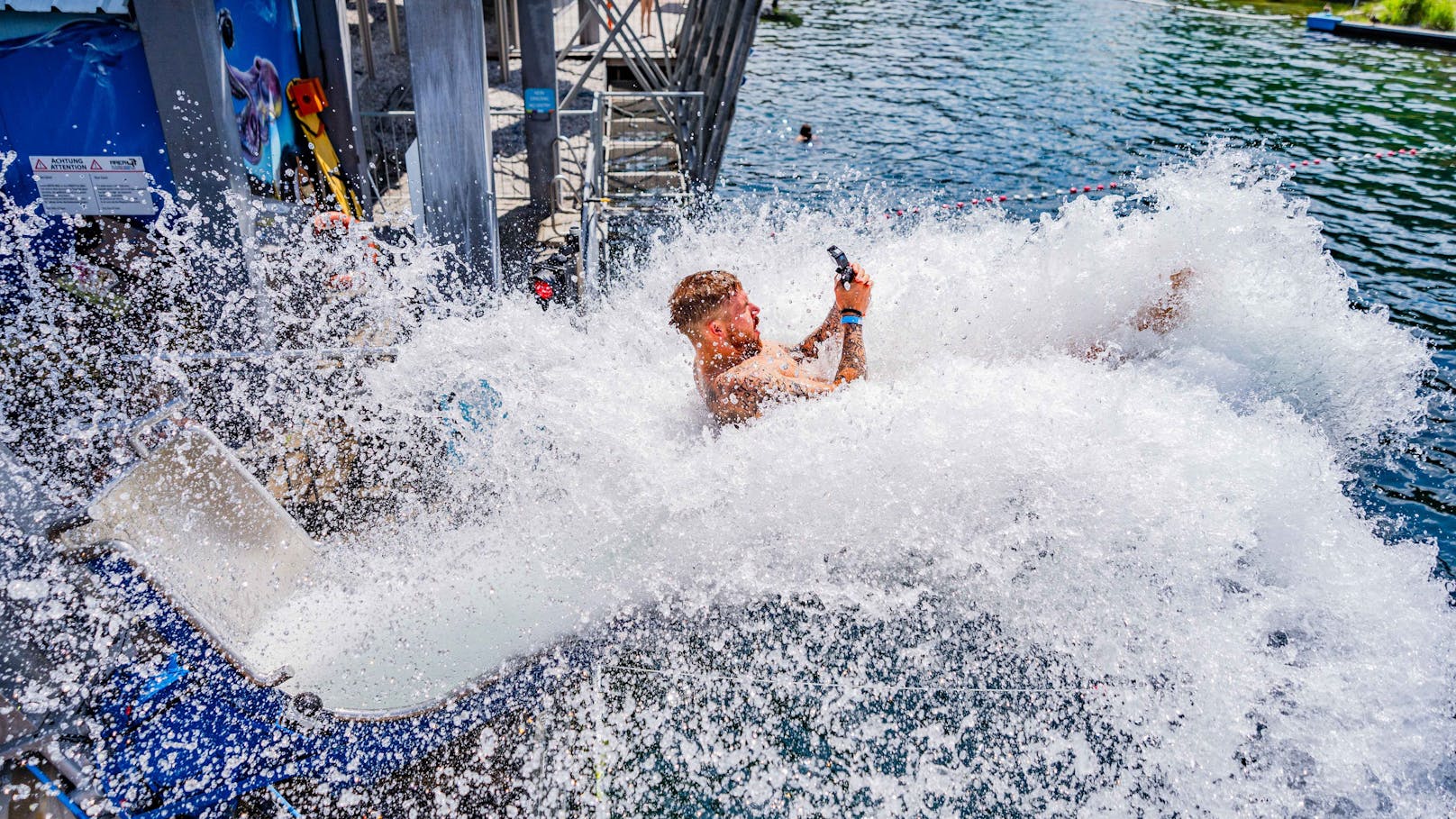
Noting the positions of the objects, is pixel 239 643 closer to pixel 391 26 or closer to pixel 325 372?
pixel 325 372

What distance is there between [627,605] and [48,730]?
225 centimetres

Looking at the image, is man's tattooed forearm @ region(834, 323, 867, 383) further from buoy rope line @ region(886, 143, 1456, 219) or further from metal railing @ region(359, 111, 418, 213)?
buoy rope line @ region(886, 143, 1456, 219)

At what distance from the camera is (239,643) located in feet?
10.9

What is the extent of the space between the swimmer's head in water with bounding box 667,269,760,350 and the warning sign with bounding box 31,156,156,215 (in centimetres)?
475

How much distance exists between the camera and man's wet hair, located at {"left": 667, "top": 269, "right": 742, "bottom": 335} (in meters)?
4.61

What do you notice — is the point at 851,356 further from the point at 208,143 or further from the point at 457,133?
the point at 208,143

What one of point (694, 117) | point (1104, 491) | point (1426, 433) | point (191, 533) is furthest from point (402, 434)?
point (1426, 433)

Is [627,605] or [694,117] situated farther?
[694,117]

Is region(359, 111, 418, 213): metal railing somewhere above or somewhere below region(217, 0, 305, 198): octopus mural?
below

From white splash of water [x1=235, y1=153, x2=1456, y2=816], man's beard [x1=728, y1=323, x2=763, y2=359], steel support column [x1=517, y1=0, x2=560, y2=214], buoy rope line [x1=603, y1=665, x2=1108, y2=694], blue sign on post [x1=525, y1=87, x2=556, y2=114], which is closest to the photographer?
white splash of water [x1=235, y1=153, x2=1456, y2=816]

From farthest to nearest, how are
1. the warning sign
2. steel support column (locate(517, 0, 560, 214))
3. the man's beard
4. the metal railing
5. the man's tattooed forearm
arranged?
the metal railing
steel support column (locate(517, 0, 560, 214))
the warning sign
the man's tattooed forearm
the man's beard

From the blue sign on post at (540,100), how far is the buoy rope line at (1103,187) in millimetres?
4801

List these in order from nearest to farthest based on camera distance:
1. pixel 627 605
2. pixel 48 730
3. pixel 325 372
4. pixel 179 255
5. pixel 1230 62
Result: pixel 48 730 → pixel 627 605 → pixel 325 372 → pixel 179 255 → pixel 1230 62

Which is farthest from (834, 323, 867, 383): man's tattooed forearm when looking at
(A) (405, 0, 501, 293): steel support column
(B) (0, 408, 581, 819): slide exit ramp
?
(A) (405, 0, 501, 293): steel support column
